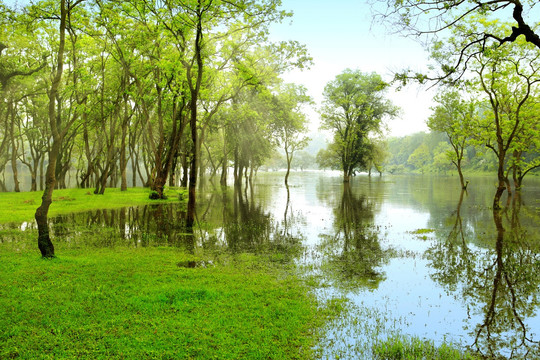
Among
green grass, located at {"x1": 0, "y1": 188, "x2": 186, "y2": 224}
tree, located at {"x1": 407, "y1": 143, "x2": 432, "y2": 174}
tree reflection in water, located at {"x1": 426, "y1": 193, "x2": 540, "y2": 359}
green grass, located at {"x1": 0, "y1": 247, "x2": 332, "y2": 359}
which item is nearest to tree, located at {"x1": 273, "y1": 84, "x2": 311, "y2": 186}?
green grass, located at {"x1": 0, "y1": 188, "x2": 186, "y2": 224}

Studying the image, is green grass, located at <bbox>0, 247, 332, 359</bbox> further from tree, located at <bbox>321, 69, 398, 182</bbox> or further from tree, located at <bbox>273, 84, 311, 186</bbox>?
tree, located at <bbox>321, 69, 398, 182</bbox>

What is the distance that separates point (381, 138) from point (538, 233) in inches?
2057

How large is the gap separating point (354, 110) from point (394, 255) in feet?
170

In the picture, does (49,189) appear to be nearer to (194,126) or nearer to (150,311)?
(150,311)

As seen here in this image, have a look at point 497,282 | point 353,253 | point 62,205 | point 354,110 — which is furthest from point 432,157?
point 497,282

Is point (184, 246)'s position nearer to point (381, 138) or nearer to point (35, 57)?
point (35, 57)

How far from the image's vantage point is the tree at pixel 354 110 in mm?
60000

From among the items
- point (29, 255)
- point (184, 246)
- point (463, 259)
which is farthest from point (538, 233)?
point (29, 255)

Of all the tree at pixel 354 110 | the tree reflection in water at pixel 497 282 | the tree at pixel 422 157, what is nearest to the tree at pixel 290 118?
the tree at pixel 354 110

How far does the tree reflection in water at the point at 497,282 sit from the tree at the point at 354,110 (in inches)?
1838

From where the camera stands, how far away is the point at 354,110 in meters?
60.7

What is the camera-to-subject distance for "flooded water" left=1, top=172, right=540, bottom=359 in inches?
264

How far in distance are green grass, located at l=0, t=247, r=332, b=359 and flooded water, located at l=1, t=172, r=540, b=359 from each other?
36.1 inches

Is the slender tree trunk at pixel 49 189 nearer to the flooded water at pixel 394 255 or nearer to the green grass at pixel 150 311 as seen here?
the green grass at pixel 150 311
